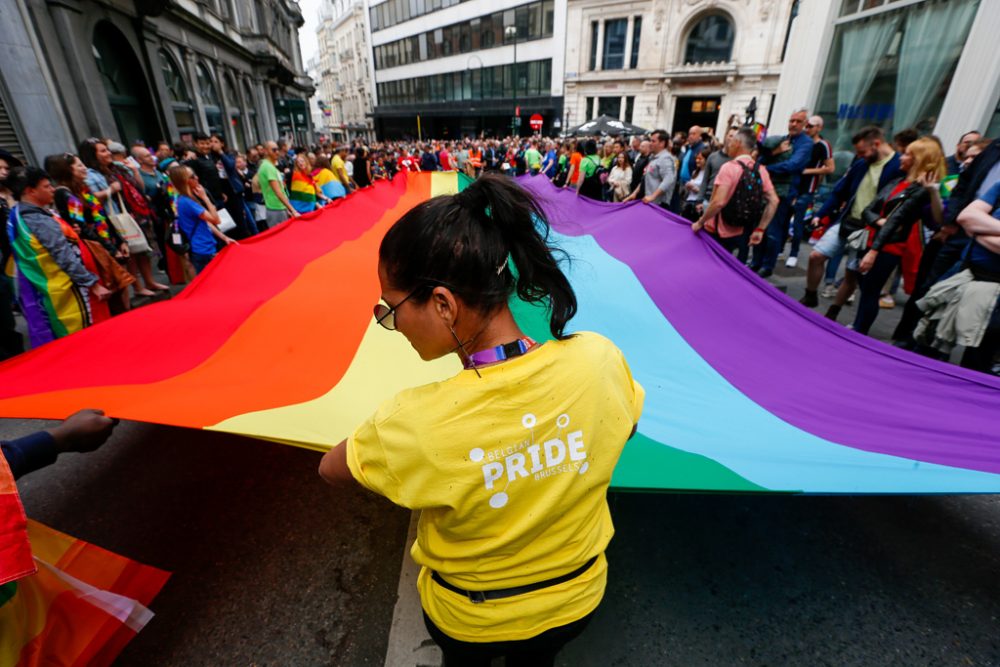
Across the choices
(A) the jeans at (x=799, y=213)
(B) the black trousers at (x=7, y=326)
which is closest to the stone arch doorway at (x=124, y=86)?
(B) the black trousers at (x=7, y=326)

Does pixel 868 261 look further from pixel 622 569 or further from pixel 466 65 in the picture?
pixel 466 65

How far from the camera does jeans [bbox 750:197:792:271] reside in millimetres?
6320

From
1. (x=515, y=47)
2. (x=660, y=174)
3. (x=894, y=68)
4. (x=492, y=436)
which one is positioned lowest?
(x=660, y=174)

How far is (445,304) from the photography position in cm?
97

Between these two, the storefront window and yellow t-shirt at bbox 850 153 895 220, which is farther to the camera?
the storefront window

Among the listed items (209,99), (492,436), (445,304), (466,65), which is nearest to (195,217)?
(445,304)

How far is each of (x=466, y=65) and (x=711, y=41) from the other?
63.0 feet

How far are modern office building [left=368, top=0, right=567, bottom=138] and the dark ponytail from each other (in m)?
35.9

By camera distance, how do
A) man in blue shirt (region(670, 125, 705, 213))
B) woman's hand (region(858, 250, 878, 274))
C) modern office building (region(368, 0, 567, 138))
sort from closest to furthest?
woman's hand (region(858, 250, 878, 274)) < man in blue shirt (region(670, 125, 705, 213)) < modern office building (region(368, 0, 567, 138))

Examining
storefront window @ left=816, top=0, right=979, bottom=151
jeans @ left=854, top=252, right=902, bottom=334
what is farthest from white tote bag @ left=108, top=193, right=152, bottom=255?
storefront window @ left=816, top=0, right=979, bottom=151

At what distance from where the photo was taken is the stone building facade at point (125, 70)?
8.12m

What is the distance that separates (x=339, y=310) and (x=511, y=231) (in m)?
2.22

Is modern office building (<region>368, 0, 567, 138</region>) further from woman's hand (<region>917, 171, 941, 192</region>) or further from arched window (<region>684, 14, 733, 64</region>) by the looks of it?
woman's hand (<region>917, 171, 941, 192</region>)

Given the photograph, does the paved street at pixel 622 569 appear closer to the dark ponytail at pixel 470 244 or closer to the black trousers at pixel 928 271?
the dark ponytail at pixel 470 244
